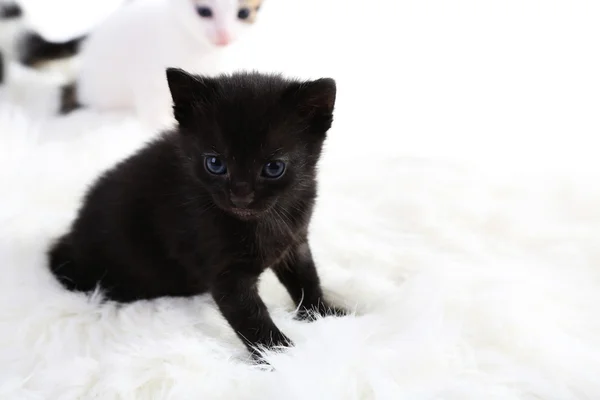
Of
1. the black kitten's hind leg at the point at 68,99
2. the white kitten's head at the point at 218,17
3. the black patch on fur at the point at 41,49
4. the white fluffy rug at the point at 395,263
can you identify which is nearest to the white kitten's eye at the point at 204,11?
the white kitten's head at the point at 218,17

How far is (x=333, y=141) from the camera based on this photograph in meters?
1.64

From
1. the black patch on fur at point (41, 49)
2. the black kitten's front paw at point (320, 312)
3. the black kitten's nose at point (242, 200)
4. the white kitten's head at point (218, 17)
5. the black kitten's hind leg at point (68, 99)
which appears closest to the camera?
the black kitten's nose at point (242, 200)

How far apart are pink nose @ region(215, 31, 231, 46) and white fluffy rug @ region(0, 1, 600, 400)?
29 centimetres

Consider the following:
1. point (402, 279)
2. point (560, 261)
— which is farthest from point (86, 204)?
point (560, 261)

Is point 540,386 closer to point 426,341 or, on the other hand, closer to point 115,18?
point 426,341

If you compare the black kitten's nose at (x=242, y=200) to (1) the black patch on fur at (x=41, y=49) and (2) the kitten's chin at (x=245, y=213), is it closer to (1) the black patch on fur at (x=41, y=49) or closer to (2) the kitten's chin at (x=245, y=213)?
(2) the kitten's chin at (x=245, y=213)

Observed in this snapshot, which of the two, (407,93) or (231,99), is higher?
(231,99)

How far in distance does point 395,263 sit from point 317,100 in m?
0.40

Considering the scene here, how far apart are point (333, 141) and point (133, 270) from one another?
783 mm

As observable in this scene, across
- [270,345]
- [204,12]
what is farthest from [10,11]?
[270,345]

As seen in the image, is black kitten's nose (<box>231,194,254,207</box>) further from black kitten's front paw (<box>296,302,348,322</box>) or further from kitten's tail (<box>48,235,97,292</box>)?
kitten's tail (<box>48,235,97,292</box>)

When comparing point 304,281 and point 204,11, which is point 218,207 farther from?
point 204,11

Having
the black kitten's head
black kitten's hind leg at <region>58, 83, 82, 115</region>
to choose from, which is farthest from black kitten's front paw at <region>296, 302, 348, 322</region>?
black kitten's hind leg at <region>58, 83, 82, 115</region>

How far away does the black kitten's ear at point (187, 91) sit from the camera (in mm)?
819
